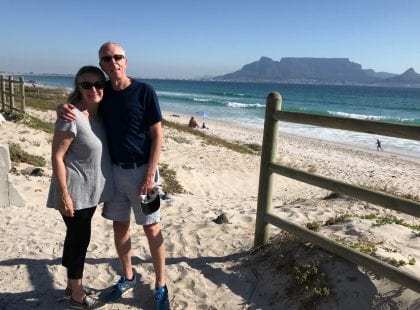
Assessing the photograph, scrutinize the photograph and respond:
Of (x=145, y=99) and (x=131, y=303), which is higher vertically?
(x=145, y=99)

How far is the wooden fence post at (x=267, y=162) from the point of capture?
3807 millimetres

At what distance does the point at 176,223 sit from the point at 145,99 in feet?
9.02

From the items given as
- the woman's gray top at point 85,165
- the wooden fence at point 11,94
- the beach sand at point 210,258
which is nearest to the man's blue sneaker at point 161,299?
the beach sand at point 210,258

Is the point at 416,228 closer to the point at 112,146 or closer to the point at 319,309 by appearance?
the point at 319,309

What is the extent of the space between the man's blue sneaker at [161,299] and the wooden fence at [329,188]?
1.20 meters

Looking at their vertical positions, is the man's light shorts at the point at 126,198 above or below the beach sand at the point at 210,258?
above

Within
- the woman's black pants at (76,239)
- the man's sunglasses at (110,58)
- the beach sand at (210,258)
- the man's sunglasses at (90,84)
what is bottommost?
the beach sand at (210,258)

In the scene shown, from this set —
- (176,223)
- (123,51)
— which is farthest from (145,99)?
(176,223)

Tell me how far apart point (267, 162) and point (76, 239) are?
1.82m

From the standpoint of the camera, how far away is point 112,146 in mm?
3119

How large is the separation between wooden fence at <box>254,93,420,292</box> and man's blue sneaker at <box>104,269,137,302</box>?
131cm

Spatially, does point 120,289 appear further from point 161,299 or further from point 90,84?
point 90,84

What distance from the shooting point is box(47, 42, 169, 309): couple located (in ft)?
9.54

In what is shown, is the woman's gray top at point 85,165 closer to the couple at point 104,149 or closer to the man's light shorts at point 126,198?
the couple at point 104,149
